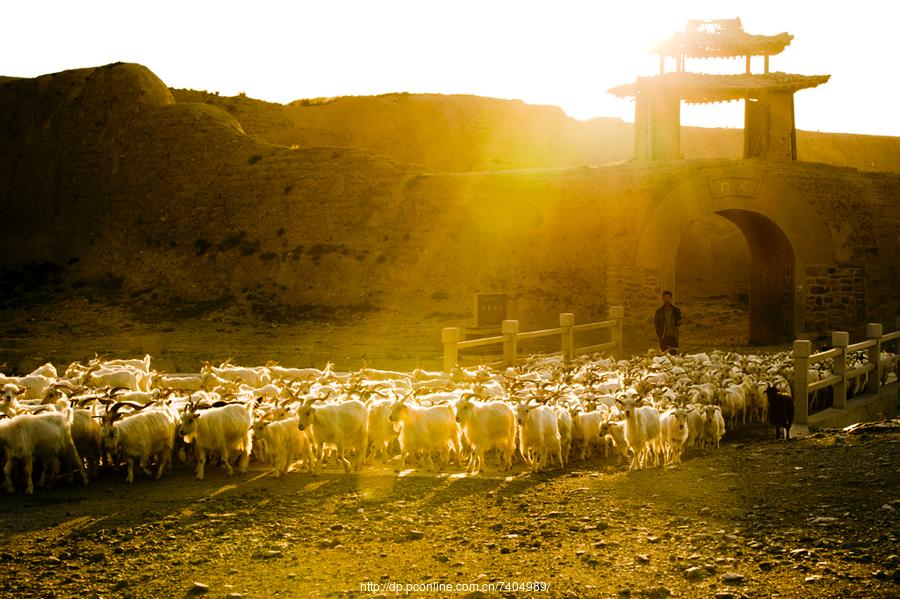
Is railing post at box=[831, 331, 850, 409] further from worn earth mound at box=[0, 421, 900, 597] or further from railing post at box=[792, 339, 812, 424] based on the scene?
worn earth mound at box=[0, 421, 900, 597]

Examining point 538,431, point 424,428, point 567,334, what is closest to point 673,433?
point 538,431

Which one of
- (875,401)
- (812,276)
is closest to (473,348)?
(875,401)

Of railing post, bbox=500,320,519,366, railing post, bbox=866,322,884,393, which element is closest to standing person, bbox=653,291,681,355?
railing post, bbox=866,322,884,393

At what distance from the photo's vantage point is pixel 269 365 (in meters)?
18.9

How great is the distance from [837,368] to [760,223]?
1376 cm

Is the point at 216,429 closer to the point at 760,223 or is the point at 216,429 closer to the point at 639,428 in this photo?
the point at 639,428

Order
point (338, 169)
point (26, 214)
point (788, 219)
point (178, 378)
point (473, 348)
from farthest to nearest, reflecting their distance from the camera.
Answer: point (26, 214) < point (338, 169) < point (788, 219) < point (473, 348) < point (178, 378)

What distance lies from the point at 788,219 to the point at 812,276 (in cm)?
195

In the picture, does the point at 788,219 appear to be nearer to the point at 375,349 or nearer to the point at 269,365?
the point at 375,349

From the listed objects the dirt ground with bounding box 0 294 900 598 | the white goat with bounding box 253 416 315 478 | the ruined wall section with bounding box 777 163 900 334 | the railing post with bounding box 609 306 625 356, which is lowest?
the dirt ground with bounding box 0 294 900 598

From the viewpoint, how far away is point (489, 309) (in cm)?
2416

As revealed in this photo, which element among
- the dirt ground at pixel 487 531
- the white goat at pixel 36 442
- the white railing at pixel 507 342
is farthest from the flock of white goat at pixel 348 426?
the white railing at pixel 507 342

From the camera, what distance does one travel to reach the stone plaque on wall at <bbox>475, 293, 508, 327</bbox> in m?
23.9

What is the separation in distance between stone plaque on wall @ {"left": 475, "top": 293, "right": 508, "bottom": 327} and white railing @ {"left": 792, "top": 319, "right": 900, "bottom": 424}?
8.55 metres
